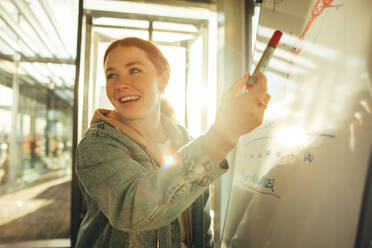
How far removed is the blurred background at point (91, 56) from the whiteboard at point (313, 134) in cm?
92

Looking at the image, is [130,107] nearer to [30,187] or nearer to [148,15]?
[148,15]

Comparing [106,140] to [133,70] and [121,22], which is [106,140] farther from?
[121,22]

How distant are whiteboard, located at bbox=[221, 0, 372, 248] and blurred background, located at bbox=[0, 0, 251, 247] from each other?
3.00ft

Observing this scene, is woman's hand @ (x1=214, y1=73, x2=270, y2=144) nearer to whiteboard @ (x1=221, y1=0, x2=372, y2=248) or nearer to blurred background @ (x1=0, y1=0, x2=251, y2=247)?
whiteboard @ (x1=221, y1=0, x2=372, y2=248)

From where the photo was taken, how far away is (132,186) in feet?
1.58

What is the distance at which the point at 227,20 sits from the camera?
4.97 ft

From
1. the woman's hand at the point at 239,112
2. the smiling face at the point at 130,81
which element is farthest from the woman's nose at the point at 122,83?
the woman's hand at the point at 239,112

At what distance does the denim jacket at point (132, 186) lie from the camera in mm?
456

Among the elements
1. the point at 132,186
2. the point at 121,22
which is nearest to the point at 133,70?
the point at 132,186

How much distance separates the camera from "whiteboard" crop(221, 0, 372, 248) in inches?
14.6

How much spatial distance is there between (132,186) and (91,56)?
1.65 m

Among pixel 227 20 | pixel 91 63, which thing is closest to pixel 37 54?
pixel 91 63

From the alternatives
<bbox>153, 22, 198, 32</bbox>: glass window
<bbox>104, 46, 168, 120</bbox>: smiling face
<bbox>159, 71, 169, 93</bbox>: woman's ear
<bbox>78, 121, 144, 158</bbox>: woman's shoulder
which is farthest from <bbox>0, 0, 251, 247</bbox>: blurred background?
<bbox>78, 121, 144, 158</bbox>: woman's shoulder

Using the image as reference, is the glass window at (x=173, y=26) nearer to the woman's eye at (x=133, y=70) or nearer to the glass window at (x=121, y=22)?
the glass window at (x=121, y=22)
